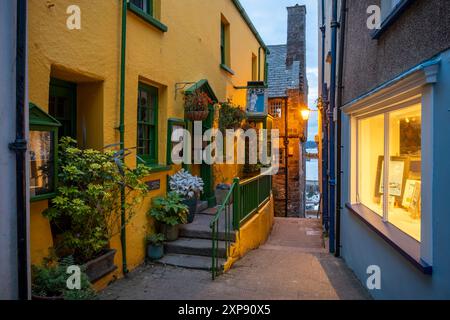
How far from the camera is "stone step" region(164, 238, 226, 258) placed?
A: 6188 millimetres

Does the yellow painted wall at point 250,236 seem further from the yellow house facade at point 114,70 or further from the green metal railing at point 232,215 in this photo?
the yellow house facade at point 114,70

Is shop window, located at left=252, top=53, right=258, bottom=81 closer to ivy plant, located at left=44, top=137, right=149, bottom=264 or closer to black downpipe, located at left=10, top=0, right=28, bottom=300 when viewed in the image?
ivy plant, located at left=44, top=137, right=149, bottom=264

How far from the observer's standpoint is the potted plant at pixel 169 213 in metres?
6.30

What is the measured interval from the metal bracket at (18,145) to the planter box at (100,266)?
5.55 feet

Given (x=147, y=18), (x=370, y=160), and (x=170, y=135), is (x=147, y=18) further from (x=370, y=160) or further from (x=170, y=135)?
(x=370, y=160)

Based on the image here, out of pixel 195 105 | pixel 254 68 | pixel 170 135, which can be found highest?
pixel 254 68

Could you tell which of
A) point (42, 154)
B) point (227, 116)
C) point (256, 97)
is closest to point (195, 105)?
point (227, 116)

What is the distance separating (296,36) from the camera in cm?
2217

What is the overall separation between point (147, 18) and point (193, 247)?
3.91 m

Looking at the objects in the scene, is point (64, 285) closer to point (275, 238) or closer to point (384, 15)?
point (384, 15)

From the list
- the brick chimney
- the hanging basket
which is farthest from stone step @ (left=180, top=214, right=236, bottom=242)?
the brick chimney

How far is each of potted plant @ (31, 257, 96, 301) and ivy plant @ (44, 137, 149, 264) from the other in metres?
0.48

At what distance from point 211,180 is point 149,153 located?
9.35 ft

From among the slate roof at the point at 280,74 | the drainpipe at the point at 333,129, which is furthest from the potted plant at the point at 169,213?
the slate roof at the point at 280,74
